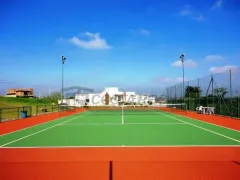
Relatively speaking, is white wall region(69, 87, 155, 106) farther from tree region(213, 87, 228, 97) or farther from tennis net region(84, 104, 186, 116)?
tree region(213, 87, 228, 97)

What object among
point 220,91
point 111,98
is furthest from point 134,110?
point 111,98

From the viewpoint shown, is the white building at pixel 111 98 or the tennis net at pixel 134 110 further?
the white building at pixel 111 98

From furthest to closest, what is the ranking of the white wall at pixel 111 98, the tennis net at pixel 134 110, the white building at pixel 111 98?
the white building at pixel 111 98, the white wall at pixel 111 98, the tennis net at pixel 134 110

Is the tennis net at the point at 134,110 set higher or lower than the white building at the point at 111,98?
lower

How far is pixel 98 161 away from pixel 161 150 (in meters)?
2.55

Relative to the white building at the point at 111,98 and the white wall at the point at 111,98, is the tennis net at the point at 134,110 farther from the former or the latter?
the white building at the point at 111,98

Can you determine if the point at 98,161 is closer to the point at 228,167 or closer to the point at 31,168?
the point at 31,168

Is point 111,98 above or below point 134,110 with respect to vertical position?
above


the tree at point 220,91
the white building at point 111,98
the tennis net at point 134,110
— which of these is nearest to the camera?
the tree at point 220,91

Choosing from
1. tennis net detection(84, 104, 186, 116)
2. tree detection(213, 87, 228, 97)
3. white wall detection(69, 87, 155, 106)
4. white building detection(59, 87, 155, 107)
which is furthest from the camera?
white building detection(59, 87, 155, 107)

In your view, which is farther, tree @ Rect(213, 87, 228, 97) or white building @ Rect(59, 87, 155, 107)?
white building @ Rect(59, 87, 155, 107)

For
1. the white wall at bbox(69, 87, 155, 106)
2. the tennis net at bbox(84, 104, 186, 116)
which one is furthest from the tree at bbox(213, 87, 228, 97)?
the white wall at bbox(69, 87, 155, 106)

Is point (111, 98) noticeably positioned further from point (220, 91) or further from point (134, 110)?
point (220, 91)

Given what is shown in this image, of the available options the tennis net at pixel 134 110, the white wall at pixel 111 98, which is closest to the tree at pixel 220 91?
the tennis net at pixel 134 110
